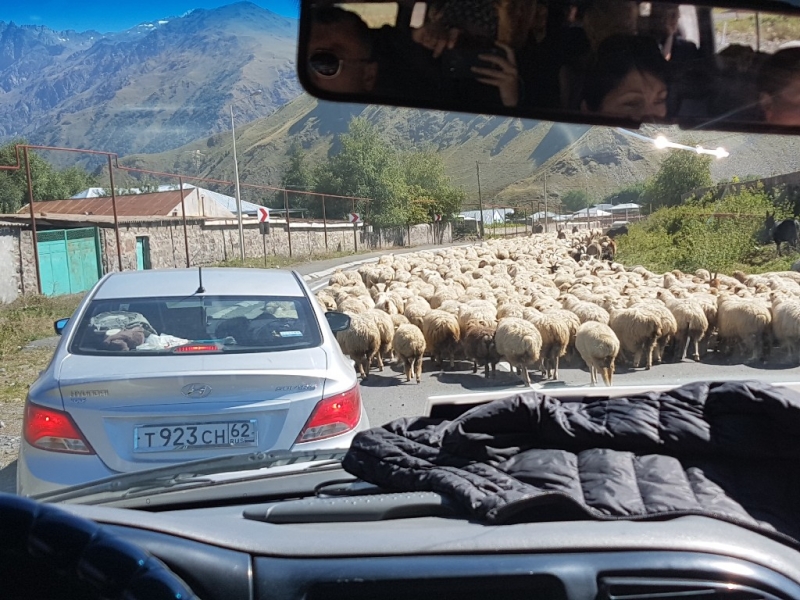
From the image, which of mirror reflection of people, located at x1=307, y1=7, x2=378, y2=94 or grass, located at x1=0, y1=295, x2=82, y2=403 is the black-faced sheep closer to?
grass, located at x1=0, y1=295, x2=82, y2=403

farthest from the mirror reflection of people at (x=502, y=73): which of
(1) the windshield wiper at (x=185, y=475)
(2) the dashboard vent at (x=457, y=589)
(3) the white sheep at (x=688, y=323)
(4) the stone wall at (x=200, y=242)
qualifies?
(4) the stone wall at (x=200, y=242)

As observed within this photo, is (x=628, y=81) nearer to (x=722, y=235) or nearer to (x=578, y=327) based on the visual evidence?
(x=578, y=327)

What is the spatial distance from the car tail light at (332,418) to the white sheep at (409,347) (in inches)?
270

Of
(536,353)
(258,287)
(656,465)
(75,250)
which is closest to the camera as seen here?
(656,465)

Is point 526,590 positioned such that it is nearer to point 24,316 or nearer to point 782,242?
point 24,316

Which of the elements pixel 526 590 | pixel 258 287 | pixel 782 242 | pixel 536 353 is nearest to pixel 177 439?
pixel 258 287

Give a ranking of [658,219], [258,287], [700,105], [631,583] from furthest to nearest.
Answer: [658,219] → [258,287] → [700,105] → [631,583]

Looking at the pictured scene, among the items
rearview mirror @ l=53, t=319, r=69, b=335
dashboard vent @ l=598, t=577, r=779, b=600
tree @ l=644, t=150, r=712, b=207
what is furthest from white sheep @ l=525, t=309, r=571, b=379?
tree @ l=644, t=150, r=712, b=207

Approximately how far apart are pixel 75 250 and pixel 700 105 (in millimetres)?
26526

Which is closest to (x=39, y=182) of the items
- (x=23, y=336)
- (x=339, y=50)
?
(x=23, y=336)

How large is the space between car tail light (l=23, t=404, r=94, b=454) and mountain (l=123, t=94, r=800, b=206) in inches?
77.3

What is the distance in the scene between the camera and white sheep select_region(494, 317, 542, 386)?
1058 centimetres

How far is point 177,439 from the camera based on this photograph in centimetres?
379

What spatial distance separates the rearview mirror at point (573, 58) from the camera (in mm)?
2068
